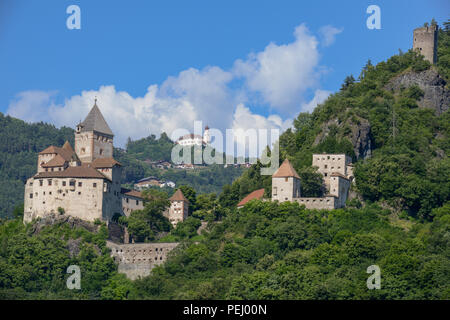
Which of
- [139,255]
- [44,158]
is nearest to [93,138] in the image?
[44,158]

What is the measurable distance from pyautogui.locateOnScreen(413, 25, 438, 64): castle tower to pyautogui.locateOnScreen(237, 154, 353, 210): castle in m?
26.5

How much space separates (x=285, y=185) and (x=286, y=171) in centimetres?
138

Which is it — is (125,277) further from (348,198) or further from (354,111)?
(354,111)

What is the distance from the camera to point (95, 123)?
314 feet

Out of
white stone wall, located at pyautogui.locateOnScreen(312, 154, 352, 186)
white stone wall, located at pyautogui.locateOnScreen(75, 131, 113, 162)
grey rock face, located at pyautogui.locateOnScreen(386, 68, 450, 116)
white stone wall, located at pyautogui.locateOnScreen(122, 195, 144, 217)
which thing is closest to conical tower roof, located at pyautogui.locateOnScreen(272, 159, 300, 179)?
white stone wall, located at pyautogui.locateOnScreen(312, 154, 352, 186)

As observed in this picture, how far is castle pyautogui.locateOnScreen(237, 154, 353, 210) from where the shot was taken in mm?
84688

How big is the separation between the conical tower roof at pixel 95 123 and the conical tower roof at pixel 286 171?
18785mm

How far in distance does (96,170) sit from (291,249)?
765 inches

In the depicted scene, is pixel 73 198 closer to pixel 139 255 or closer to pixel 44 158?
pixel 44 158

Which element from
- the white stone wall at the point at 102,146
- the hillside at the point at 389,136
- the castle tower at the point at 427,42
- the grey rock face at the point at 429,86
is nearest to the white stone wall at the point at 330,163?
the hillside at the point at 389,136

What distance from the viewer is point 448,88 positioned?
106375 mm

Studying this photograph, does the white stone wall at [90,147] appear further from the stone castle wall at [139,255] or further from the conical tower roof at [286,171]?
the conical tower roof at [286,171]
